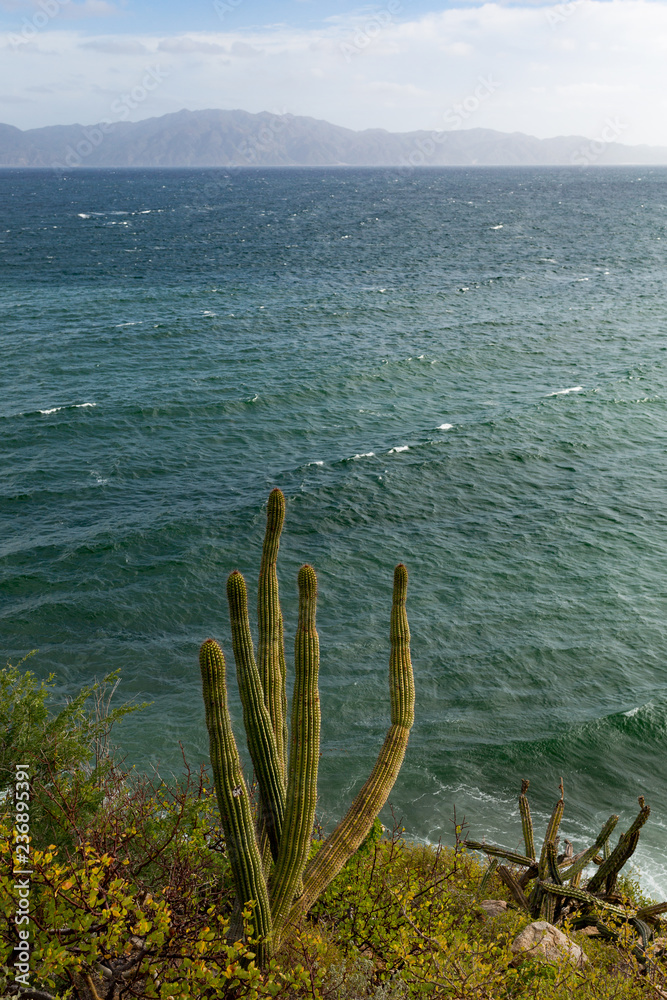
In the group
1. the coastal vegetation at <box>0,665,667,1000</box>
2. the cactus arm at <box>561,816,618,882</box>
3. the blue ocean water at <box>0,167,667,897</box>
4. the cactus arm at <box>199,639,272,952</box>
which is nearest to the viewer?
the coastal vegetation at <box>0,665,667,1000</box>

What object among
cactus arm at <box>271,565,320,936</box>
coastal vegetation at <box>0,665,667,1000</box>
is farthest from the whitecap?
cactus arm at <box>271,565,320,936</box>

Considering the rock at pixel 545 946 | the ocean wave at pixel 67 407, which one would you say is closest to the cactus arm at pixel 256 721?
the rock at pixel 545 946

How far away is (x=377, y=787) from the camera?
1182 cm

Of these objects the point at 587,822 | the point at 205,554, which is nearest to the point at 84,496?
the point at 205,554

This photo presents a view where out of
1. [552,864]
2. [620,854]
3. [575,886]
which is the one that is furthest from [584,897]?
[575,886]

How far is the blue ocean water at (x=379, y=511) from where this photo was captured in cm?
2436

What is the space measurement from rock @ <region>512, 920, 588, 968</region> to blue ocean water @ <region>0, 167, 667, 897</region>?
25.4 ft

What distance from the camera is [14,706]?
1393cm

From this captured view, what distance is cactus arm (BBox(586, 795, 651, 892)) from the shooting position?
1393cm

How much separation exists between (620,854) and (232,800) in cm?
867

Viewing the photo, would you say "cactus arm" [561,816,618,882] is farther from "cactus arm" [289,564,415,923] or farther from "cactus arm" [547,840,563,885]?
"cactus arm" [289,564,415,923]

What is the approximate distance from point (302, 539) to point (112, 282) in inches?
2418

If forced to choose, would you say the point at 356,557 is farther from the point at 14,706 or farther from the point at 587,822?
the point at 14,706

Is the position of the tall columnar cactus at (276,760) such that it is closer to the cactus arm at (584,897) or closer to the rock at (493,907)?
the rock at (493,907)
